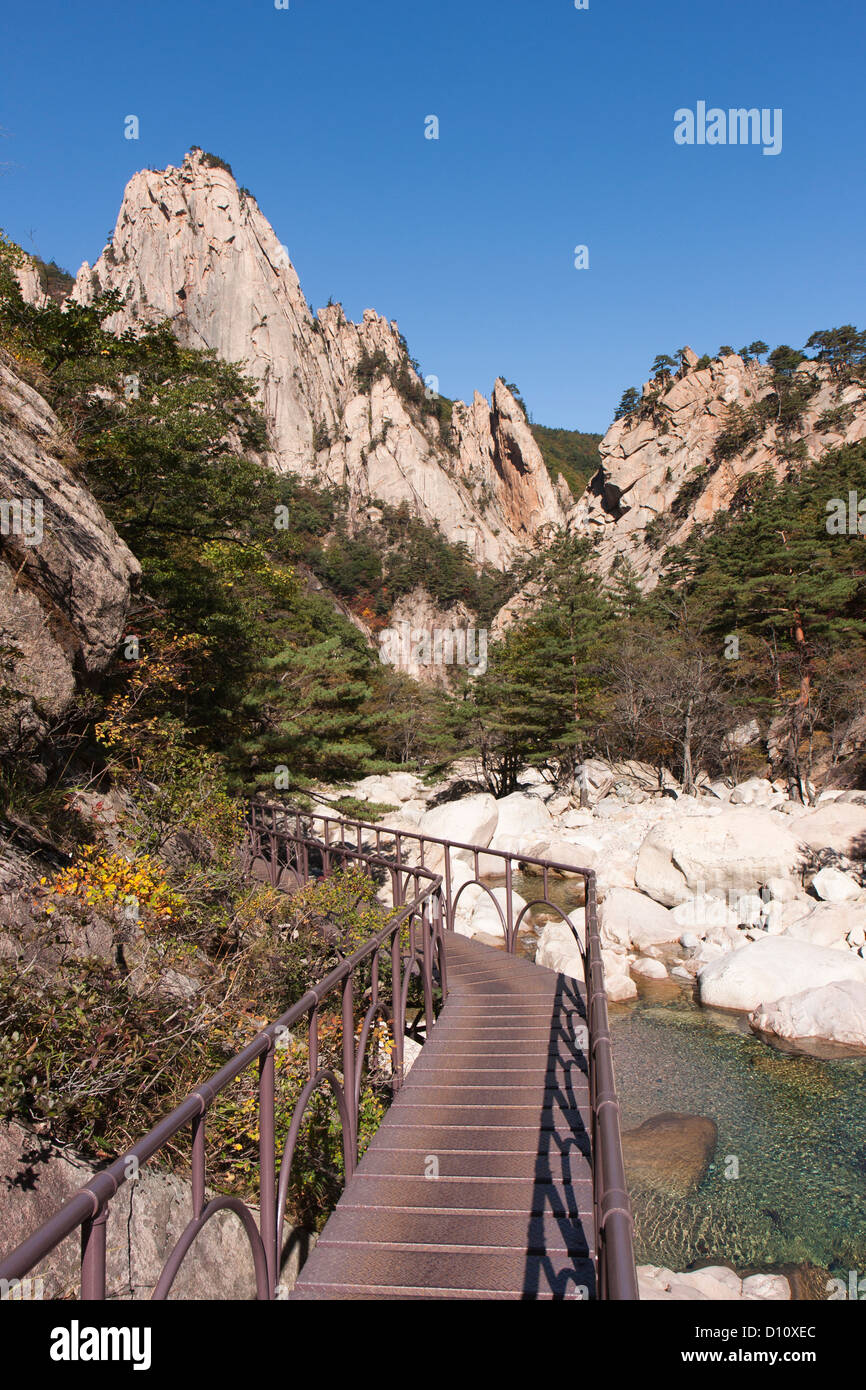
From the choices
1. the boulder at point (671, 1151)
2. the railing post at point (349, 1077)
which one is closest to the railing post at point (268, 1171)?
the railing post at point (349, 1077)

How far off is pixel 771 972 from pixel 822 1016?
1.03 metres

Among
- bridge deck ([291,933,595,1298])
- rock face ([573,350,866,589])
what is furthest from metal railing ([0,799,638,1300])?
rock face ([573,350,866,589])

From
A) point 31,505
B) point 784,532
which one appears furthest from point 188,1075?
point 784,532

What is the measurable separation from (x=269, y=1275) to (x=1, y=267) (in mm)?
13141

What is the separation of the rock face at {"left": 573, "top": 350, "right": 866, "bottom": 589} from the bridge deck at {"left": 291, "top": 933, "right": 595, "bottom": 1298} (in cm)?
4784

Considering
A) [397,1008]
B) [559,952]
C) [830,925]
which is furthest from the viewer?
[559,952]

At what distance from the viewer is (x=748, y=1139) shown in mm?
7586

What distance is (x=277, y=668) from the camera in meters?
15.7

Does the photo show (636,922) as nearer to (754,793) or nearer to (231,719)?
(231,719)

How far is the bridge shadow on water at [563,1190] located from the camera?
94.8 inches

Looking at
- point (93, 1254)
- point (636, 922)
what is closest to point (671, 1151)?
point (636, 922)

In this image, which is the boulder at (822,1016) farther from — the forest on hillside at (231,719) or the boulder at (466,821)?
the boulder at (466,821)
